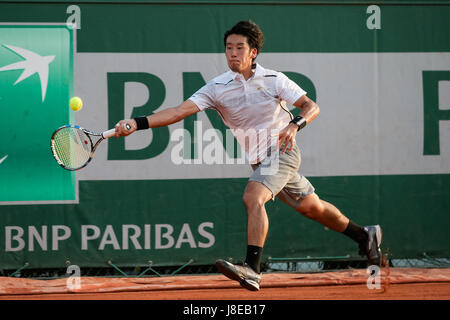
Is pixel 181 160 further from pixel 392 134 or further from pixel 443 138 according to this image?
pixel 443 138

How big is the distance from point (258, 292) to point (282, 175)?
1.56m

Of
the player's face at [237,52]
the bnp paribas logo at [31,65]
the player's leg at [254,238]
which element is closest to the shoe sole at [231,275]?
the player's leg at [254,238]

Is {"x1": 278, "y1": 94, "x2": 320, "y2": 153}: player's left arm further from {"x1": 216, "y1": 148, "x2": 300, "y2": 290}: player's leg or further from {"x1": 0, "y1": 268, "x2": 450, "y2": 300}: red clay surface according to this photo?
{"x1": 0, "y1": 268, "x2": 450, "y2": 300}: red clay surface

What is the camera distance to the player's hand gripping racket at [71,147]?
13.2 feet

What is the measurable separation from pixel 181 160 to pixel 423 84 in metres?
2.24

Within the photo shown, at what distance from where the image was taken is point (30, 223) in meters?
5.53

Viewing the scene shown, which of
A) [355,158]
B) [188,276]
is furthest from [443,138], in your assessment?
[188,276]

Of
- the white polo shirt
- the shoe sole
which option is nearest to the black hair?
the white polo shirt

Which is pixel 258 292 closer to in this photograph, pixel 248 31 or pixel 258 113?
pixel 258 113

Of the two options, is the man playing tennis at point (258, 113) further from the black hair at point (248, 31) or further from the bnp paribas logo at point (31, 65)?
the bnp paribas logo at point (31, 65)

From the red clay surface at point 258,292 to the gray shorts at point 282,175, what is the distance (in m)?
1.18

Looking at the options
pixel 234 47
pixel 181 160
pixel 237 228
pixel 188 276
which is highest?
pixel 234 47

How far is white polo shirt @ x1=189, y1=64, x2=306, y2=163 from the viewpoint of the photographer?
4.12 m

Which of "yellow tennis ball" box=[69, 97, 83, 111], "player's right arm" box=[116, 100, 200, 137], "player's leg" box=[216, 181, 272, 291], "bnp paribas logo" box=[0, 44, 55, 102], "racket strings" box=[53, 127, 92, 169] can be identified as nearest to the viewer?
"player's leg" box=[216, 181, 272, 291]
